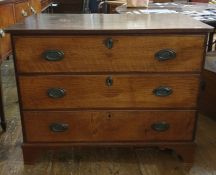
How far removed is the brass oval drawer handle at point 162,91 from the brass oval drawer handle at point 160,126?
15cm

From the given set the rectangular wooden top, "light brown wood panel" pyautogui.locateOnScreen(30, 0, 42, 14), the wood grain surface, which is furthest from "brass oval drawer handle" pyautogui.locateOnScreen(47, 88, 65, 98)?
"light brown wood panel" pyautogui.locateOnScreen(30, 0, 42, 14)

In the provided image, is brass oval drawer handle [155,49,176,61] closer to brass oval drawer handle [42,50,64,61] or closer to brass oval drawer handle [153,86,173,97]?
brass oval drawer handle [153,86,173,97]

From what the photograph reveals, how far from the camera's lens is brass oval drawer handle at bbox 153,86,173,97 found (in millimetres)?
1351

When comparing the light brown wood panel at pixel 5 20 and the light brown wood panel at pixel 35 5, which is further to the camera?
the light brown wood panel at pixel 35 5

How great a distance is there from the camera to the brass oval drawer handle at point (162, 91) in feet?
4.43

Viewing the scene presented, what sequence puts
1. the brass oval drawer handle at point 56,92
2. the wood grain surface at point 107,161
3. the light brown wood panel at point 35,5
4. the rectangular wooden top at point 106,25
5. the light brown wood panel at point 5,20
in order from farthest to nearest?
the light brown wood panel at point 35,5, the light brown wood panel at point 5,20, the wood grain surface at point 107,161, the brass oval drawer handle at point 56,92, the rectangular wooden top at point 106,25

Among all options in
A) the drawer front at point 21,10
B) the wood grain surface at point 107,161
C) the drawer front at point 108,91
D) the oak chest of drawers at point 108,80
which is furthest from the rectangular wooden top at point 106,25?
the wood grain surface at point 107,161

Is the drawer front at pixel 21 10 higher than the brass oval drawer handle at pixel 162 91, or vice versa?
the drawer front at pixel 21 10

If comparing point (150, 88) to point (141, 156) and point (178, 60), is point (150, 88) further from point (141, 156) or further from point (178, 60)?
point (141, 156)

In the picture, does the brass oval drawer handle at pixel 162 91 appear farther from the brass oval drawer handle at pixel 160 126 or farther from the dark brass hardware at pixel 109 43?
the dark brass hardware at pixel 109 43

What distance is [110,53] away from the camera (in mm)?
1278

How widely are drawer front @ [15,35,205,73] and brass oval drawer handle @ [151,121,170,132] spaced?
0.28 meters

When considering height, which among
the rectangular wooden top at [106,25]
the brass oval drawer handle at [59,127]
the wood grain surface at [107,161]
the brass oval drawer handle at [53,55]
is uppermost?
the rectangular wooden top at [106,25]

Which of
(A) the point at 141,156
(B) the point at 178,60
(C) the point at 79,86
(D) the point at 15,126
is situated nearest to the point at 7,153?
(D) the point at 15,126
